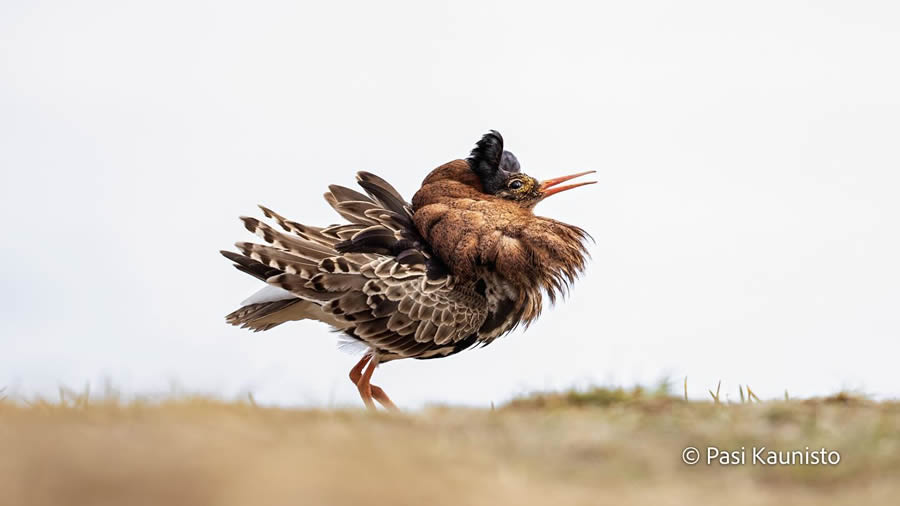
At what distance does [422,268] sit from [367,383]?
1.10 meters

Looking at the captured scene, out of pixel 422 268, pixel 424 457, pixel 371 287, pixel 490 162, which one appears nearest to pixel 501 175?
pixel 490 162

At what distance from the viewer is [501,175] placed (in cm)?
882

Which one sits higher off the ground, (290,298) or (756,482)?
Answer: (290,298)

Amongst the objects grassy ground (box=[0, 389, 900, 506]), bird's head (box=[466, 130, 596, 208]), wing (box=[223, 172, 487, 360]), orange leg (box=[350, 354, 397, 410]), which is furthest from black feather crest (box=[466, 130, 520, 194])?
grassy ground (box=[0, 389, 900, 506])

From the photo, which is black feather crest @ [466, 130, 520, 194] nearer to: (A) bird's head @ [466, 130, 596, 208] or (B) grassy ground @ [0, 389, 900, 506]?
(A) bird's head @ [466, 130, 596, 208]

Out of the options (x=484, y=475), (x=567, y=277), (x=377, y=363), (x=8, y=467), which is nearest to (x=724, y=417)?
(x=484, y=475)

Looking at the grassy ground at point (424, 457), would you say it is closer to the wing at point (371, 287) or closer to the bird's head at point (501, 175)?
the wing at point (371, 287)

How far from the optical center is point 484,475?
14.3ft

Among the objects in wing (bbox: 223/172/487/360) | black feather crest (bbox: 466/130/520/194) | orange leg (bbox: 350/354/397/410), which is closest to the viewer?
wing (bbox: 223/172/487/360)

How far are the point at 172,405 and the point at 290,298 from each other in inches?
102

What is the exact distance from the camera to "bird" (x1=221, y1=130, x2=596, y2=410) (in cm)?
796

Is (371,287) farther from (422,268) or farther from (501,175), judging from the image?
(501,175)

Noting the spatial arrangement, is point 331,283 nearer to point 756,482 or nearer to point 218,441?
point 218,441

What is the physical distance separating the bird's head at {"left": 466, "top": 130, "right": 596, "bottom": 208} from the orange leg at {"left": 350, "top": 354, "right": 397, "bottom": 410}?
1.95 m
